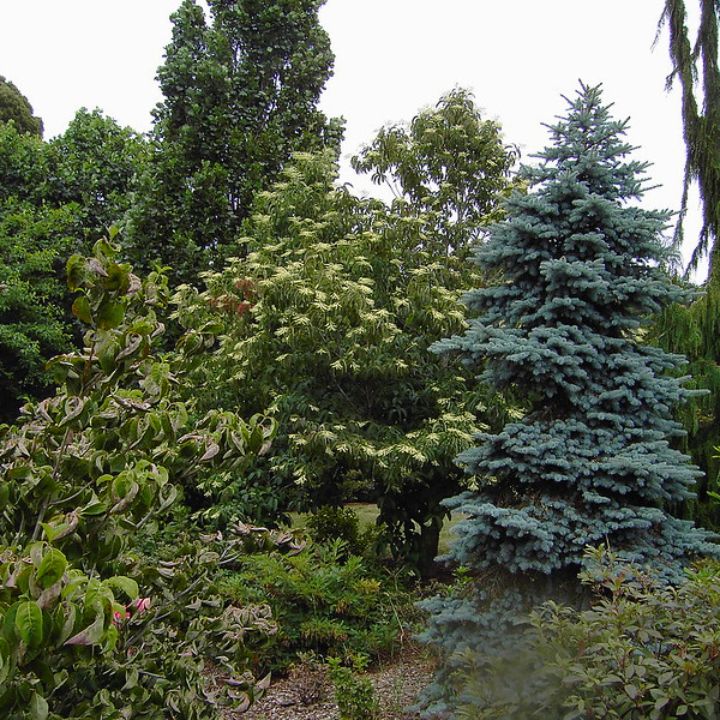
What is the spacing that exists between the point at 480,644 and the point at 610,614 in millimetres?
1029

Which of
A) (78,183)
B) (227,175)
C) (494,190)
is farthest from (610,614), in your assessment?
(78,183)

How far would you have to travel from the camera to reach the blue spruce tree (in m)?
3.38

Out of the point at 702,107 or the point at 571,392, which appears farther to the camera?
the point at 702,107

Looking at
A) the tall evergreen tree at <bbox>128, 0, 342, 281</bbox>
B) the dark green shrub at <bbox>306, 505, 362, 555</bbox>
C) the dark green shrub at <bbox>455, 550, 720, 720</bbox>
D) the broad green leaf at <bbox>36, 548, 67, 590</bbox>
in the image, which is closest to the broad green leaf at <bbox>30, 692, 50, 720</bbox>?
the broad green leaf at <bbox>36, 548, 67, 590</bbox>

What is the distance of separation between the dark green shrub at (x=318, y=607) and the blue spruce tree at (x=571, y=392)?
1.32 metres

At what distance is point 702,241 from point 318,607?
5.01 metres

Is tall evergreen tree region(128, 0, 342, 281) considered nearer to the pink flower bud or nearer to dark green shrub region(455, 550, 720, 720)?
the pink flower bud

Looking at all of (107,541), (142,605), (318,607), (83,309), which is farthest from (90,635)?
(318,607)

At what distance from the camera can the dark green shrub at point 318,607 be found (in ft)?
15.5

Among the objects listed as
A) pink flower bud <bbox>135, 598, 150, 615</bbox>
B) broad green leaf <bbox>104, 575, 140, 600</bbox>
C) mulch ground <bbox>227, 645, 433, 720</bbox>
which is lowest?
mulch ground <bbox>227, 645, 433, 720</bbox>

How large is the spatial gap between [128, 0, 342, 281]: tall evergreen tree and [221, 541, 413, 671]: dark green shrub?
561 centimetres

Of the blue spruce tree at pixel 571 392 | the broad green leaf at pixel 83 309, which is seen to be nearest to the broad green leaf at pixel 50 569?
the broad green leaf at pixel 83 309

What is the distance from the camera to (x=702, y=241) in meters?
6.48

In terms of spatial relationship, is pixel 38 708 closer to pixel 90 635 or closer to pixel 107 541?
pixel 90 635
